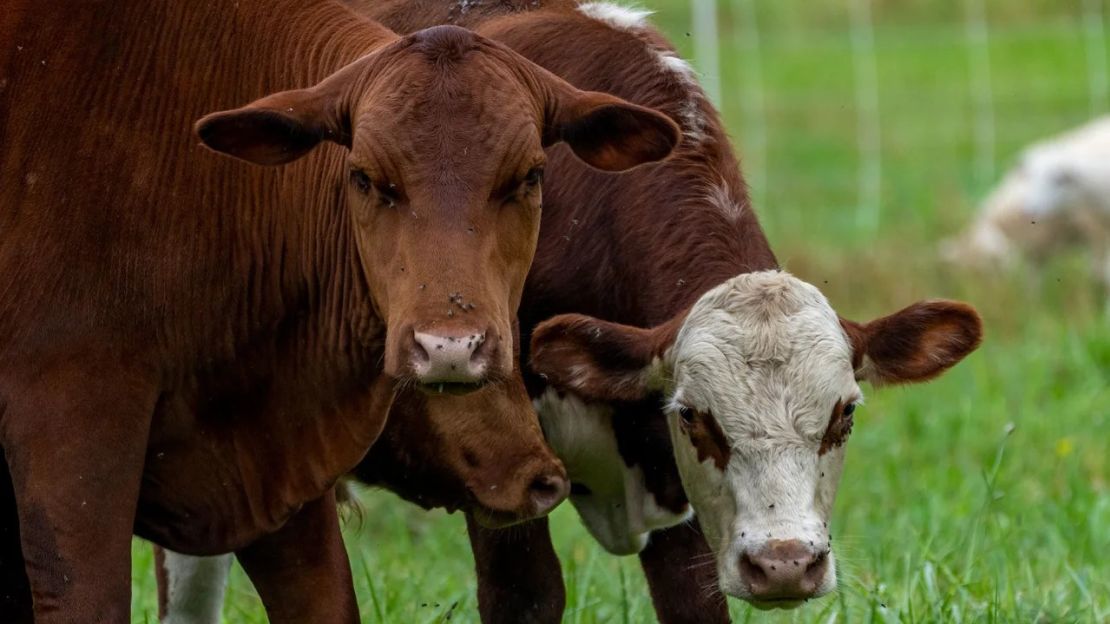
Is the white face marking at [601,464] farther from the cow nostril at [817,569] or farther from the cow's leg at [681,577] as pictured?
the cow nostril at [817,569]

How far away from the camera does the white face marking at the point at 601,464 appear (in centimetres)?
570

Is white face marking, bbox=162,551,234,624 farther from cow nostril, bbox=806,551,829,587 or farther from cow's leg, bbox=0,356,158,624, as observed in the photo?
cow nostril, bbox=806,551,829,587

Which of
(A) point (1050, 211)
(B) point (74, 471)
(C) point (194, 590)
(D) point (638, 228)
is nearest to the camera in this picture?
(B) point (74, 471)

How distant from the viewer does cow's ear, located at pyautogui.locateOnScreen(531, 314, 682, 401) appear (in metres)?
5.14

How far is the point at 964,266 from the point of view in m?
13.2

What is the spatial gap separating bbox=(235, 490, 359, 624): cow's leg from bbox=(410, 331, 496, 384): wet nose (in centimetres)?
128

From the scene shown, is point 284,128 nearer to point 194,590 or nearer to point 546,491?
point 546,491

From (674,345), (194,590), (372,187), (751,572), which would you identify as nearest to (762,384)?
(674,345)

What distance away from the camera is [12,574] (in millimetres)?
5234

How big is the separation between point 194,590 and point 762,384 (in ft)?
8.64

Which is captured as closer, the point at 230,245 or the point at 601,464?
the point at 230,245

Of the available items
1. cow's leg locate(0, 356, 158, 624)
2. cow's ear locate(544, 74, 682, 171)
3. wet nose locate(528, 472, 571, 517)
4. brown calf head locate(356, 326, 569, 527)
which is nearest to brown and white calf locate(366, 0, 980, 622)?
brown calf head locate(356, 326, 569, 527)

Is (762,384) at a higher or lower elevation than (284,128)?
lower

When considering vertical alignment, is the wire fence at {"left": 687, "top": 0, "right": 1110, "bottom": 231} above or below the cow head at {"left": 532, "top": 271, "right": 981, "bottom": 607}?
below
